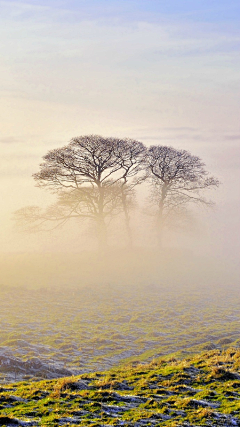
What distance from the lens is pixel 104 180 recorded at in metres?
45.3

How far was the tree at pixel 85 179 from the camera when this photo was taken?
4147cm

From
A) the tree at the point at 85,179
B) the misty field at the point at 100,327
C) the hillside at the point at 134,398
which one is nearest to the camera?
the hillside at the point at 134,398

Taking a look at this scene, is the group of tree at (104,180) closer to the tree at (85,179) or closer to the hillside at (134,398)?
the tree at (85,179)

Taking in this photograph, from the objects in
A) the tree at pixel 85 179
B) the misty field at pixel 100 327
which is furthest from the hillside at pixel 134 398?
the tree at pixel 85 179

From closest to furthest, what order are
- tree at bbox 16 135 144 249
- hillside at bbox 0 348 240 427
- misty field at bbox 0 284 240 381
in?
hillside at bbox 0 348 240 427 < misty field at bbox 0 284 240 381 < tree at bbox 16 135 144 249

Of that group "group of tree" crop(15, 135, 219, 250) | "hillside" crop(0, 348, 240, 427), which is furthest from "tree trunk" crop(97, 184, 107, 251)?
"hillside" crop(0, 348, 240, 427)

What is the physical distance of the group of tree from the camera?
4181 centimetres

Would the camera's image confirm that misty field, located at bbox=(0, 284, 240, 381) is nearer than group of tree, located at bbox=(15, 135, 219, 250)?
Yes

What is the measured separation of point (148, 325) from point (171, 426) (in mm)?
13651

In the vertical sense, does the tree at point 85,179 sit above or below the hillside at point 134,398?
above

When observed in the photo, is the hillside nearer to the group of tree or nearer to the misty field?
the misty field

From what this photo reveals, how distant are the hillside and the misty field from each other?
2.61 metres

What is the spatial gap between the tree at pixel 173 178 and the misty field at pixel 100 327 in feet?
63.3

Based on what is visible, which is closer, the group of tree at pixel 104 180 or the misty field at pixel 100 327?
the misty field at pixel 100 327
